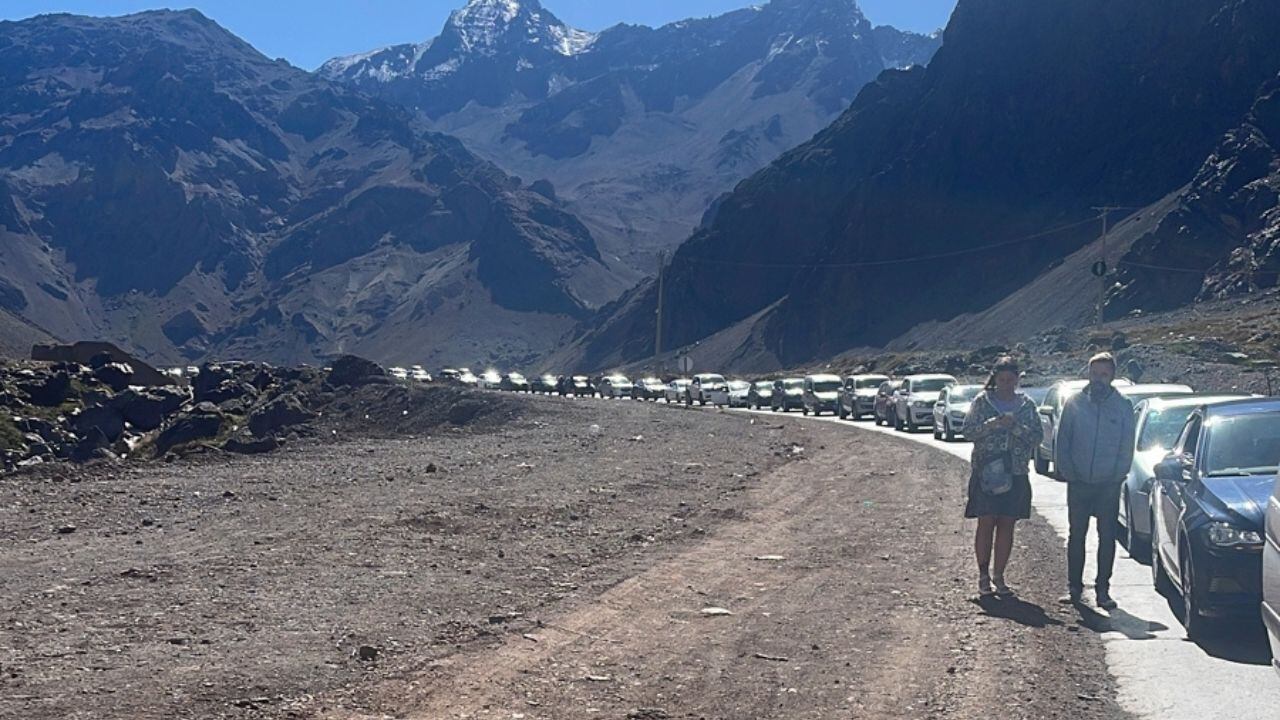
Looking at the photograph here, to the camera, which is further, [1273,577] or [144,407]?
[144,407]

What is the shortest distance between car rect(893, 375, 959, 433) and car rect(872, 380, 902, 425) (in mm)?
504

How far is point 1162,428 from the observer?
604 inches

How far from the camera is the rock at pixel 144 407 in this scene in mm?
45094

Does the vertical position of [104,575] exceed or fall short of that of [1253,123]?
it falls short

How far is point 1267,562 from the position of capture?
23.7 feet

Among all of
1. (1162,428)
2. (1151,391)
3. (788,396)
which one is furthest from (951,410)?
(788,396)

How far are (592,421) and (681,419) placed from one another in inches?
164

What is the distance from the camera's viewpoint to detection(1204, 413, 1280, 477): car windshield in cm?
1045

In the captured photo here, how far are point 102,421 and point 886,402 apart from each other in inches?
909

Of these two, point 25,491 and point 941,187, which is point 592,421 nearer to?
point 25,491

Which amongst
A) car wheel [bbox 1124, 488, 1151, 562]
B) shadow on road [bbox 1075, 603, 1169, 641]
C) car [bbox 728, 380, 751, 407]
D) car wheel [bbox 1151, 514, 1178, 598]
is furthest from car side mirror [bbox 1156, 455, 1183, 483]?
car [bbox 728, 380, 751, 407]

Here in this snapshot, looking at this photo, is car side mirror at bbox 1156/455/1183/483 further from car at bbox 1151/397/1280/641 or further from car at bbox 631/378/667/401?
car at bbox 631/378/667/401

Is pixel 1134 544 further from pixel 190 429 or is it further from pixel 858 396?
pixel 858 396

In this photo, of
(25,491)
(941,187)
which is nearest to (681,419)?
(25,491)
